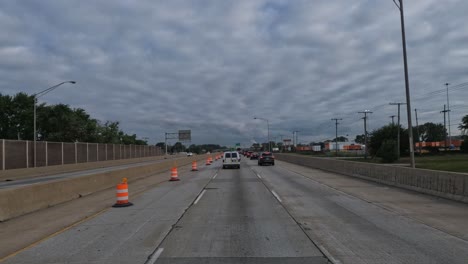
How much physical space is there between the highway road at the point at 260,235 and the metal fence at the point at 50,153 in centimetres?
2751

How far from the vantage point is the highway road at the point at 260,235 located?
7207mm

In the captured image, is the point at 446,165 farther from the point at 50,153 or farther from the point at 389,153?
the point at 50,153

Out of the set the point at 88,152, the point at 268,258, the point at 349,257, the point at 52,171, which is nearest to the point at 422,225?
the point at 349,257

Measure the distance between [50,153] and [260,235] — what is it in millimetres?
40711

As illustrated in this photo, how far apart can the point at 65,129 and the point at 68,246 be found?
76.4 metres

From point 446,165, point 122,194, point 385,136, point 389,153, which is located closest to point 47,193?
point 122,194

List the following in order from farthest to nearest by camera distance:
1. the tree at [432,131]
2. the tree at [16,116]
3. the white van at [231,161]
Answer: the tree at [432,131], the tree at [16,116], the white van at [231,161]

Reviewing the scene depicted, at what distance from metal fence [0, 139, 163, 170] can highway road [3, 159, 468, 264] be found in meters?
27.5

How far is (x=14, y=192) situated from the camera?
40.5ft

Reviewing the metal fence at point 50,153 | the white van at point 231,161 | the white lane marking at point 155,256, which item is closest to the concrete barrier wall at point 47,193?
the white lane marking at point 155,256

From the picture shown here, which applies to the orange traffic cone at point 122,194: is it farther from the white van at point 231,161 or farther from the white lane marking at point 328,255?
the white van at point 231,161

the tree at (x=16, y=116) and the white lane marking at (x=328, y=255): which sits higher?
the tree at (x=16, y=116)

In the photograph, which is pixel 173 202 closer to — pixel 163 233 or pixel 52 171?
pixel 163 233

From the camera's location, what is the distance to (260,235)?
8992 mm
